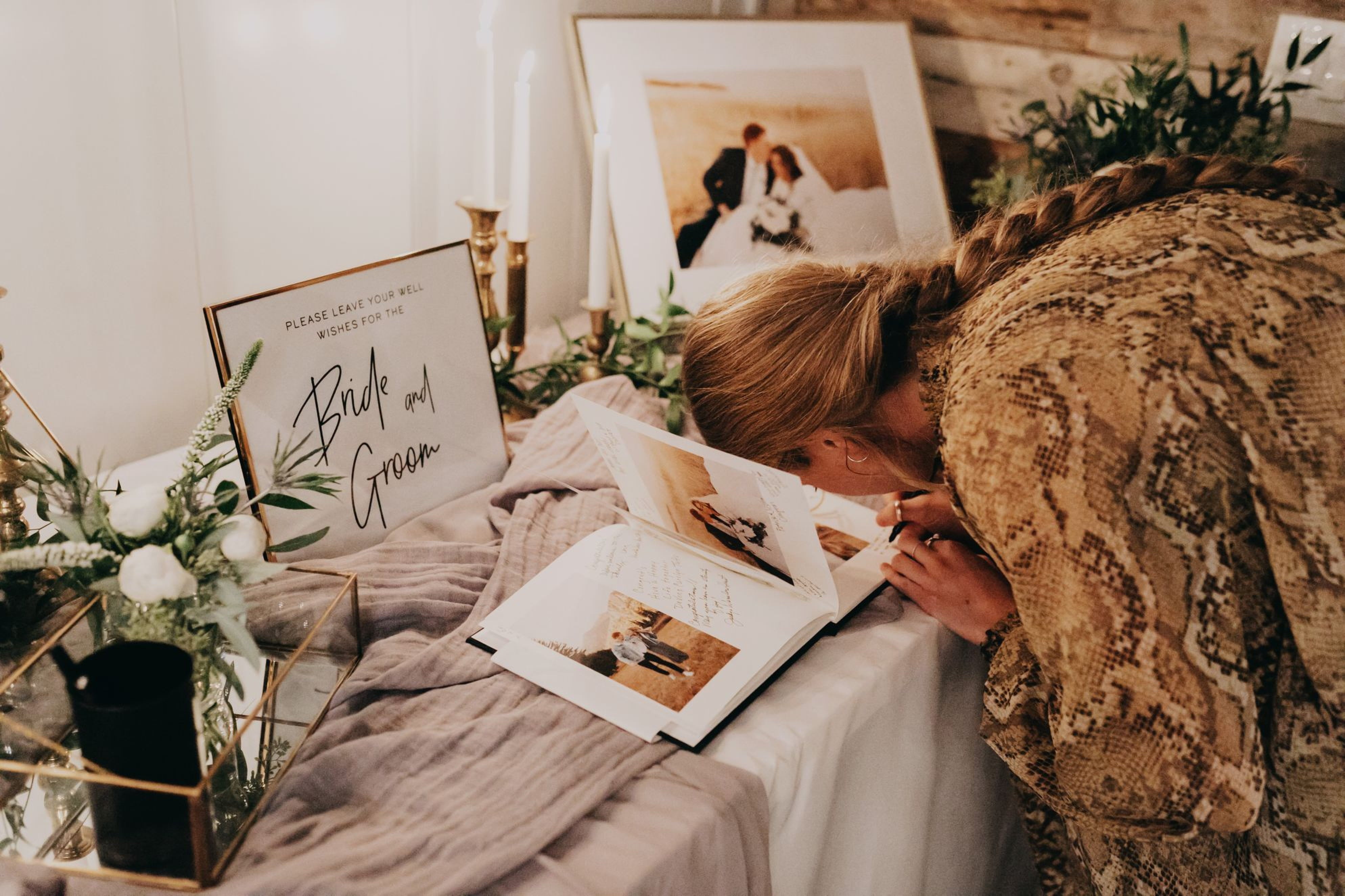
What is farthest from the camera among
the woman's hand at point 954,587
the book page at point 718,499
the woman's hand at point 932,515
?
the woman's hand at point 932,515

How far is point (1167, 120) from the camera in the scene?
152 cm

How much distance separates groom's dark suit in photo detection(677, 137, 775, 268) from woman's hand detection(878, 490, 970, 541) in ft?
2.07

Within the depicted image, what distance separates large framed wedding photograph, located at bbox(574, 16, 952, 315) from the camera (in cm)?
152

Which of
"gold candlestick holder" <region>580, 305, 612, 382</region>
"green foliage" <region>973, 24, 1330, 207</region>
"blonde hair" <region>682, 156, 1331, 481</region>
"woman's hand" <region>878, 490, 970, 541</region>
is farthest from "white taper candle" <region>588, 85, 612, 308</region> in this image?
"green foliage" <region>973, 24, 1330, 207</region>

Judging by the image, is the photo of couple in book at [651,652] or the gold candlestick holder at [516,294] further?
the gold candlestick holder at [516,294]

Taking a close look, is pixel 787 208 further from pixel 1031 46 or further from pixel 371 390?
pixel 371 390

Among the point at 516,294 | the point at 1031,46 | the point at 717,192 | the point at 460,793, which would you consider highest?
the point at 1031,46

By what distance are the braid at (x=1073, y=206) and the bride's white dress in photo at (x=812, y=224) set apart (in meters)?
0.63

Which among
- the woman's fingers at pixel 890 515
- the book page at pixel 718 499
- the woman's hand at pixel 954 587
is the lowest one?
the woman's hand at pixel 954 587

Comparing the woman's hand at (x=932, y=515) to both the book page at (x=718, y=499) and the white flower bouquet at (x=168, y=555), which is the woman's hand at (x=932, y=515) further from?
the white flower bouquet at (x=168, y=555)

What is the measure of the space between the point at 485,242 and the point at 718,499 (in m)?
0.56

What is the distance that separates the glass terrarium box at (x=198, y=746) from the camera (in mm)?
575

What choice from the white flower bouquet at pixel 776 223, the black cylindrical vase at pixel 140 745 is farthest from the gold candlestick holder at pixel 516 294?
the black cylindrical vase at pixel 140 745

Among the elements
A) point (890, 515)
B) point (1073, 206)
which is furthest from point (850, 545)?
point (1073, 206)
